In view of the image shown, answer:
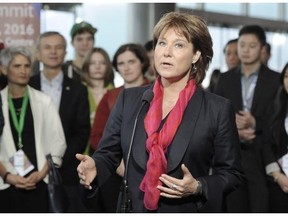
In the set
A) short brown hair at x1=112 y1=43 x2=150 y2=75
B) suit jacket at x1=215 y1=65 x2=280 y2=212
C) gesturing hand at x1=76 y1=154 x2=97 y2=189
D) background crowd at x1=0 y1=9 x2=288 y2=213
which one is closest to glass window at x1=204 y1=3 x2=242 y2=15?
background crowd at x1=0 y1=9 x2=288 y2=213

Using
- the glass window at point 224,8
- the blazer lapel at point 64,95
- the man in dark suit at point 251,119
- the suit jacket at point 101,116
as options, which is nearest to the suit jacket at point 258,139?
the man in dark suit at point 251,119

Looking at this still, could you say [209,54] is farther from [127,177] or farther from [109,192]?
[109,192]

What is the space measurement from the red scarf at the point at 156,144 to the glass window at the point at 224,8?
40.0 ft

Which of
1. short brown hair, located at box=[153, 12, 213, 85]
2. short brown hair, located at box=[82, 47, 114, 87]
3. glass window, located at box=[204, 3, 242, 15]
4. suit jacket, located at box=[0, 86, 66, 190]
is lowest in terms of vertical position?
suit jacket, located at box=[0, 86, 66, 190]

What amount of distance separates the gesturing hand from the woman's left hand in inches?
11.0

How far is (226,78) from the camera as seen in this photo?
16.6 feet

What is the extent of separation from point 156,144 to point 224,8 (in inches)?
509

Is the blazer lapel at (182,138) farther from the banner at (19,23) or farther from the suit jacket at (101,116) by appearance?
the banner at (19,23)

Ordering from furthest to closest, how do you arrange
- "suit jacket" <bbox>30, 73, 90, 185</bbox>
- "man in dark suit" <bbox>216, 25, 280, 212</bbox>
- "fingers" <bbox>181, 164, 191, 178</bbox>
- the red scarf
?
1. "man in dark suit" <bbox>216, 25, 280, 212</bbox>
2. "suit jacket" <bbox>30, 73, 90, 185</bbox>
3. the red scarf
4. "fingers" <bbox>181, 164, 191, 178</bbox>

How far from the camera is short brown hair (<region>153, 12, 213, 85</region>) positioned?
249cm

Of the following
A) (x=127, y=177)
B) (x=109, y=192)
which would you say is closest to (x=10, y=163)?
(x=109, y=192)

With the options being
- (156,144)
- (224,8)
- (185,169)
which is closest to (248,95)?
(156,144)

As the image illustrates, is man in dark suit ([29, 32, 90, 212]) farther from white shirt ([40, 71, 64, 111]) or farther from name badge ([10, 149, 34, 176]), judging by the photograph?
name badge ([10, 149, 34, 176])

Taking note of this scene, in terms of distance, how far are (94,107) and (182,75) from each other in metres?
2.49
